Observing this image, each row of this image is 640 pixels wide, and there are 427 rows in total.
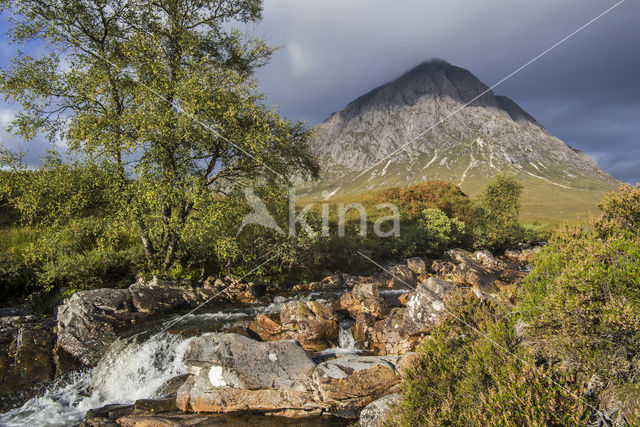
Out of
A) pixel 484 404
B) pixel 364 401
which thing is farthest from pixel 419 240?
pixel 484 404

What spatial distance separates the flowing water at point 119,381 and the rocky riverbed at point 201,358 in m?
0.04

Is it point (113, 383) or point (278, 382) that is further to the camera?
point (113, 383)

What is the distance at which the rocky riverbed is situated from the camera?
9164mm

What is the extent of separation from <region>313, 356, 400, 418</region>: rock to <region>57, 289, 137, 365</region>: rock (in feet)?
31.3

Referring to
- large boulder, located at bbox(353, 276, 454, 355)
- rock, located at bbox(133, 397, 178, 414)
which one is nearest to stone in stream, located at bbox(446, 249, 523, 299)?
large boulder, located at bbox(353, 276, 454, 355)

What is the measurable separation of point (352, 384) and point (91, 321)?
11.6m

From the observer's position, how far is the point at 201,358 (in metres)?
10.1

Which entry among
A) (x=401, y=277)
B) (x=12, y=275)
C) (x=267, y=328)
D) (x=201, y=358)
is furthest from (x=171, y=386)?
(x=401, y=277)

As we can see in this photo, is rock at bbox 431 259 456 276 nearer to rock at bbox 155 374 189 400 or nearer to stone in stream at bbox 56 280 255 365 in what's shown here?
stone in stream at bbox 56 280 255 365

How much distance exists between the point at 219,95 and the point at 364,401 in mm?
16072

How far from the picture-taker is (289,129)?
20.6 m

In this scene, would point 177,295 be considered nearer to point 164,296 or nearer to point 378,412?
point 164,296

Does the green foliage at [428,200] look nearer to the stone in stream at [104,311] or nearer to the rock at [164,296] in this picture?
the rock at [164,296]

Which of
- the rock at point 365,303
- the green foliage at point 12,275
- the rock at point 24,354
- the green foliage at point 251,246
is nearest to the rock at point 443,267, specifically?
the green foliage at point 251,246
